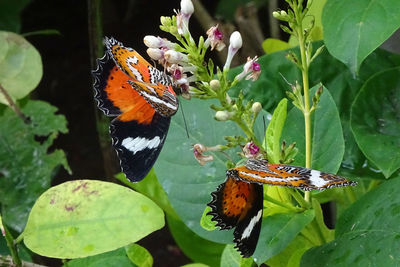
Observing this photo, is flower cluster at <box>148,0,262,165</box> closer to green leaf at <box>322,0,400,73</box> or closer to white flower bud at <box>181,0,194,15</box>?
white flower bud at <box>181,0,194,15</box>

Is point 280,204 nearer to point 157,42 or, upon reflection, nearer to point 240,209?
point 240,209

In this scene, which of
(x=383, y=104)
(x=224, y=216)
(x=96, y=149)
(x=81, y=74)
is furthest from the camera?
(x=81, y=74)

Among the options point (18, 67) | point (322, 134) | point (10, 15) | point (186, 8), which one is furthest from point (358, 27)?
point (10, 15)

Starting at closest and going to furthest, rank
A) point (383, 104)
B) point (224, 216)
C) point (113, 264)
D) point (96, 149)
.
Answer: point (224, 216), point (113, 264), point (383, 104), point (96, 149)

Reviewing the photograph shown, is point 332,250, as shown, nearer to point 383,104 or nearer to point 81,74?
point 383,104

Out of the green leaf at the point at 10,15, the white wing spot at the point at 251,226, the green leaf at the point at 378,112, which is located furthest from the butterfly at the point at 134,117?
the green leaf at the point at 10,15

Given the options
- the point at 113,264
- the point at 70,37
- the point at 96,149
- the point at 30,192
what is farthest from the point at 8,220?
the point at 70,37

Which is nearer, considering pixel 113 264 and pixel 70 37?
pixel 113 264
